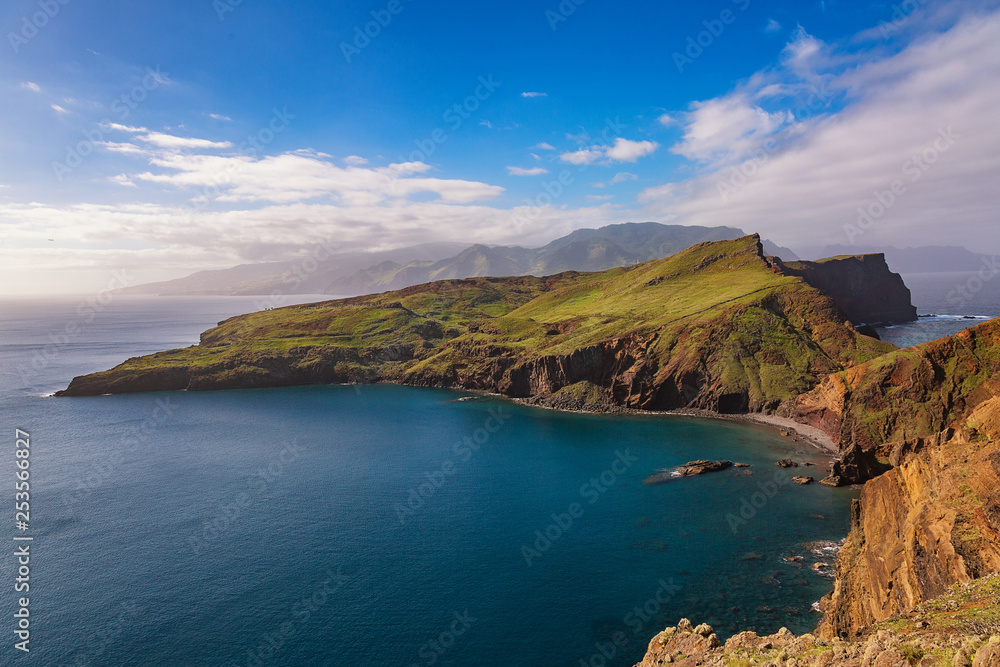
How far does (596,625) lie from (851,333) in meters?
129

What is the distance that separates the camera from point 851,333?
135 meters

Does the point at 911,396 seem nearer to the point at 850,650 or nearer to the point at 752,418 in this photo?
the point at 752,418

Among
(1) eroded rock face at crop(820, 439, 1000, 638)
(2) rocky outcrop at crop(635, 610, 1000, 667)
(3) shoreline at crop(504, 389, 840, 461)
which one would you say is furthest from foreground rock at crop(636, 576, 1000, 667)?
(3) shoreline at crop(504, 389, 840, 461)

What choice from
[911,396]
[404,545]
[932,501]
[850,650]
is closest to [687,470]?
[911,396]

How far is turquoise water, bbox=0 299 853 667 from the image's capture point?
4622 cm

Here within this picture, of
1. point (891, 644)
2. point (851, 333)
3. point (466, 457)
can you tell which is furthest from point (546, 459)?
point (851, 333)

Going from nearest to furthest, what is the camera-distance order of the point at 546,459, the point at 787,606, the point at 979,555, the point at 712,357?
the point at 979,555 → the point at 787,606 → the point at 546,459 → the point at 712,357

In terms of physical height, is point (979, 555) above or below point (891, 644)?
below

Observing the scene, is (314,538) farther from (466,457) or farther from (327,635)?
(466,457)

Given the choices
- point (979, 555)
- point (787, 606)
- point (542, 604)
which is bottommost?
point (787, 606)

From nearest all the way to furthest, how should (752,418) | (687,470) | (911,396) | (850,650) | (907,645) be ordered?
(907,645) < (850,650) < (911,396) < (687,470) < (752,418)

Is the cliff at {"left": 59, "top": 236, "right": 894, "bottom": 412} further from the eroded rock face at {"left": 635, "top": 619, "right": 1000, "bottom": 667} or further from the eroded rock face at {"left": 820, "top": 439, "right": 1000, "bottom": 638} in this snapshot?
the eroded rock face at {"left": 635, "top": 619, "right": 1000, "bottom": 667}

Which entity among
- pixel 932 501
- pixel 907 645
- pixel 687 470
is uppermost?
pixel 907 645

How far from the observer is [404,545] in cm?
6203
